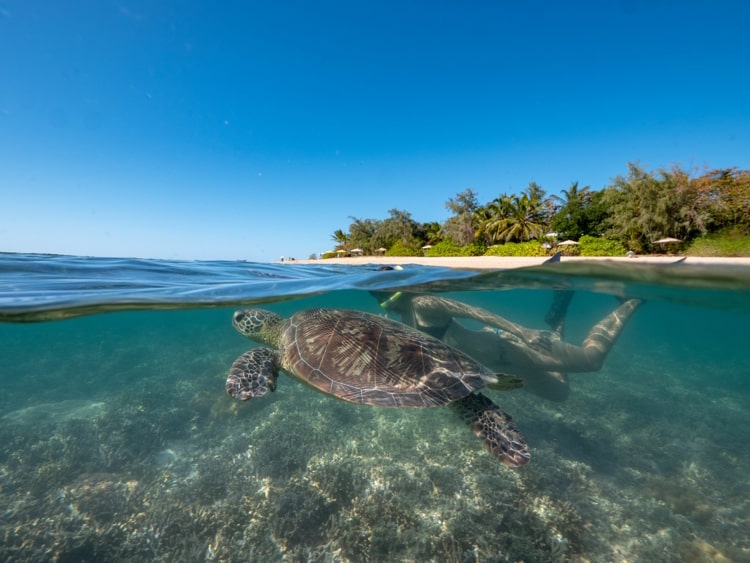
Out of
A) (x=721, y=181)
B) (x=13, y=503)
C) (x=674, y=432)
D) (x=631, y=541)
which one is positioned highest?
(x=721, y=181)

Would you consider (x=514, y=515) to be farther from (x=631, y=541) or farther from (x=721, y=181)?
(x=721, y=181)

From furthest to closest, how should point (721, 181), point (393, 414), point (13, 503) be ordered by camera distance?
1. point (721, 181)
2. point (393, 414)
3. point (13, 503)

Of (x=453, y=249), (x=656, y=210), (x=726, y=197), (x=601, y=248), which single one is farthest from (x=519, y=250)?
(x=726, y=197)

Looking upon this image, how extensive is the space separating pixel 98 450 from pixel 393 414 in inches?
290

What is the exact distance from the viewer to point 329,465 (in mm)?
6281

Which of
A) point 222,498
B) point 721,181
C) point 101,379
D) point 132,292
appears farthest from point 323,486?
point 721,181

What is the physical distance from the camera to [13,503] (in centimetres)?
536

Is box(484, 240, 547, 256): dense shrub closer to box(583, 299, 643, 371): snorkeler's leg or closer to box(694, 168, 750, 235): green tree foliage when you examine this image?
box(694, 168, 750, 235): green tree foliage

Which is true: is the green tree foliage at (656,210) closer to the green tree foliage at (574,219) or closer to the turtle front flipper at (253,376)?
the green tree foliage at (574,219)

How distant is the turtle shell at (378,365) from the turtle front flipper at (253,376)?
13.5 inches

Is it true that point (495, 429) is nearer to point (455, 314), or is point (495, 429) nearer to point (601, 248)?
point (455, 314)

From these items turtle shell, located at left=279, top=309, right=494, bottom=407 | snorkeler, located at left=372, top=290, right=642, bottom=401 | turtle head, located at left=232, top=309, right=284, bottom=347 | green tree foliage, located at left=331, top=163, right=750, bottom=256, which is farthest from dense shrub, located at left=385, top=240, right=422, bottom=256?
turtle shell, located at left=279, top=309, right=494, bottom=407

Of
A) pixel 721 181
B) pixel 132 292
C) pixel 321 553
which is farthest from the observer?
pixel 721 181

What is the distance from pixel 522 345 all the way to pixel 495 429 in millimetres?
4990
